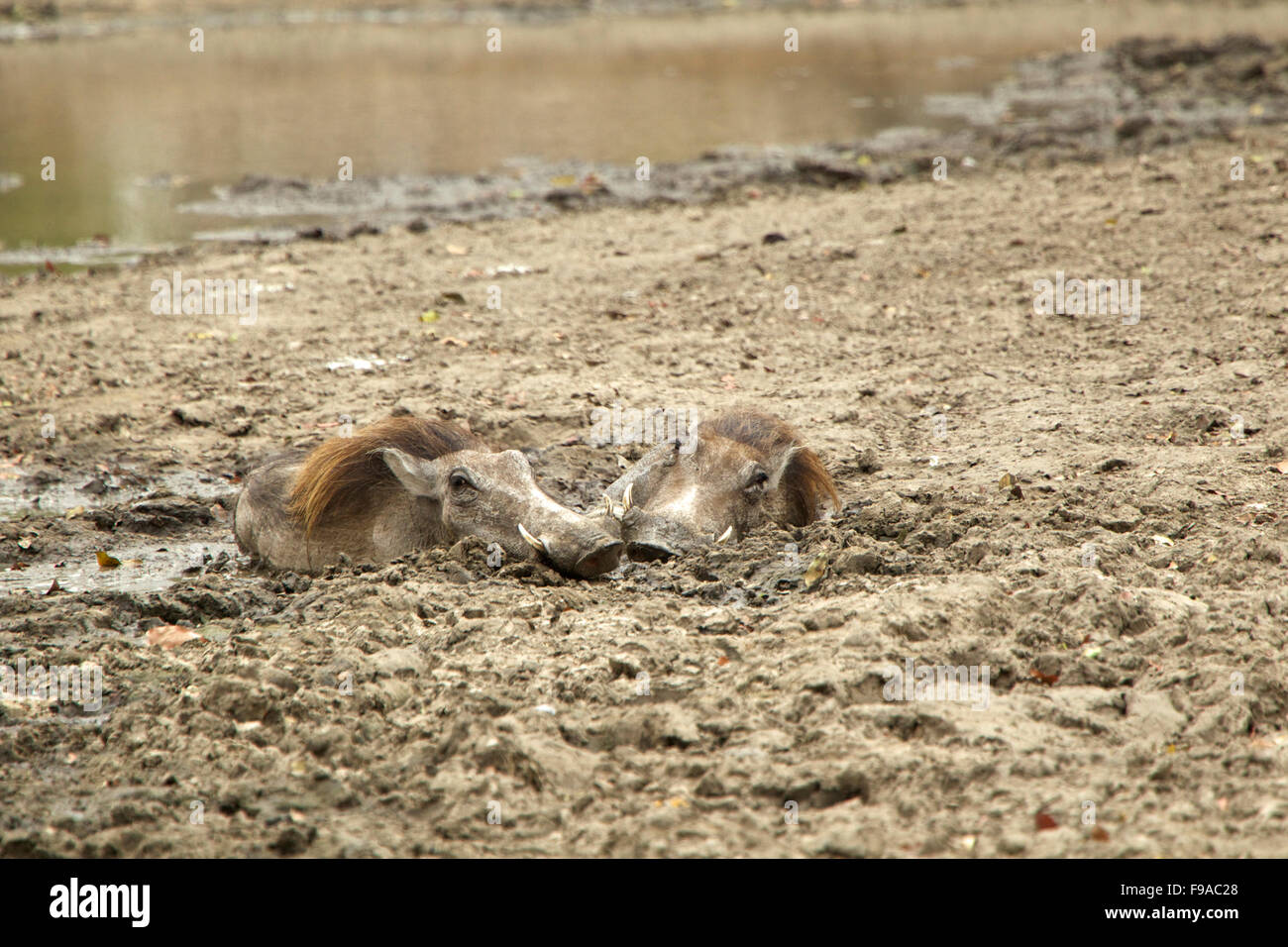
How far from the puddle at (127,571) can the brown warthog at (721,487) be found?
178 centimetres

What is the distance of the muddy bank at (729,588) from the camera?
300cm

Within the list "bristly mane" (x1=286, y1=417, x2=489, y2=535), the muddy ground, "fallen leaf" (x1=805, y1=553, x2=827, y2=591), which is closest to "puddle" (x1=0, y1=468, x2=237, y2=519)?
the muddy ground

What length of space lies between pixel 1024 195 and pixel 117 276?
6933 mm

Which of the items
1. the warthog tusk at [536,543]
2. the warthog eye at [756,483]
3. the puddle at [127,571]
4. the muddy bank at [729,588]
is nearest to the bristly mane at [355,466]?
the muddy bank at [729,588]

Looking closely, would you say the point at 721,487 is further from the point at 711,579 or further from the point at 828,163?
the point at 828,163

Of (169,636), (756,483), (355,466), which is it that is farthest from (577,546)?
(169,636)

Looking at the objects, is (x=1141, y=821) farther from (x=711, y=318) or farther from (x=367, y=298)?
(x=367, y=298)

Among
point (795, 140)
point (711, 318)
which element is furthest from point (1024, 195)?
point (795, 140)

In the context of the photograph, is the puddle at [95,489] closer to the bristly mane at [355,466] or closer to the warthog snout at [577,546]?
the bristly mane at [355,466]

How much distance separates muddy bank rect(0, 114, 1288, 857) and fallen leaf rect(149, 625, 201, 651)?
0.16ft

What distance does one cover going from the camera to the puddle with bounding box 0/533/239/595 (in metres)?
4.95

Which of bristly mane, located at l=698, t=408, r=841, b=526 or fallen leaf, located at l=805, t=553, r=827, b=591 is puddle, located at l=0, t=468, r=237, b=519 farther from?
fallen leaf, located at l=805, t=553, r=827, b=591
